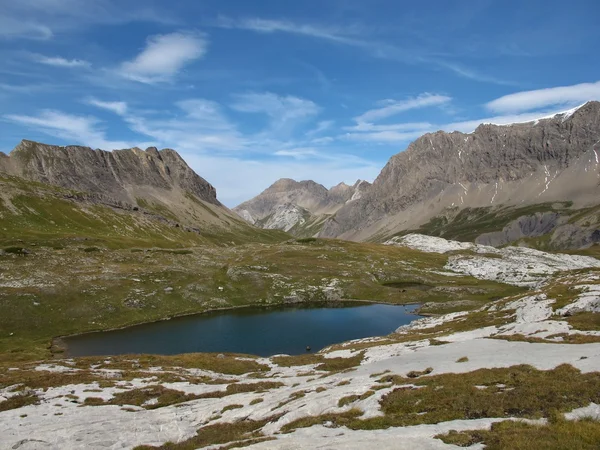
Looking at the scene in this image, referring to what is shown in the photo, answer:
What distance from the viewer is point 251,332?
104 metres

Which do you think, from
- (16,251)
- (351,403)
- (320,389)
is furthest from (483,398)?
(16,251)

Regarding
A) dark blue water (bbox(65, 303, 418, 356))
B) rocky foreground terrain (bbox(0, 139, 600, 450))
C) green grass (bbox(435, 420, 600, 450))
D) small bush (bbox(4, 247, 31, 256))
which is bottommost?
dark blue water (bbox(65, 303, 418, 356))

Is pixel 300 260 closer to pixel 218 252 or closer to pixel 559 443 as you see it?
pixel 218 252

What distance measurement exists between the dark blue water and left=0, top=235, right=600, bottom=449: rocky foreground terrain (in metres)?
Answer: 36.6

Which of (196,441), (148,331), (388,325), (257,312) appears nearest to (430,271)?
(388,325)

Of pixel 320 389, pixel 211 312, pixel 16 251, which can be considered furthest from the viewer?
pixel 16 251

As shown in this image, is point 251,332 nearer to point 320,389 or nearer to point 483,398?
point 320,389

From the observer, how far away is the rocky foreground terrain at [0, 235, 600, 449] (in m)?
19.1

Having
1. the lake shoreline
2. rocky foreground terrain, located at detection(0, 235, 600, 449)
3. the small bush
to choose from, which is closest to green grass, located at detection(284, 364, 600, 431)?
rocky foreground terrain, located at detection(0, 235, 600, 449)

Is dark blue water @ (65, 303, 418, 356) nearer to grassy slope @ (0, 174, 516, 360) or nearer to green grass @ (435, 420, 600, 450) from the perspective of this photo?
grassy slope @ (0, 174, 516, 360)

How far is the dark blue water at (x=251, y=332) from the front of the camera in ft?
298

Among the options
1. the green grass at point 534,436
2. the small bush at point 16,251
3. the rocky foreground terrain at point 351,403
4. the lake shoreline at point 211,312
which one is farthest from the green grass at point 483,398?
the small bush at point 16,251

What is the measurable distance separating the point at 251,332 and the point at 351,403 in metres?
81.2

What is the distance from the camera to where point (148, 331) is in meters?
103
